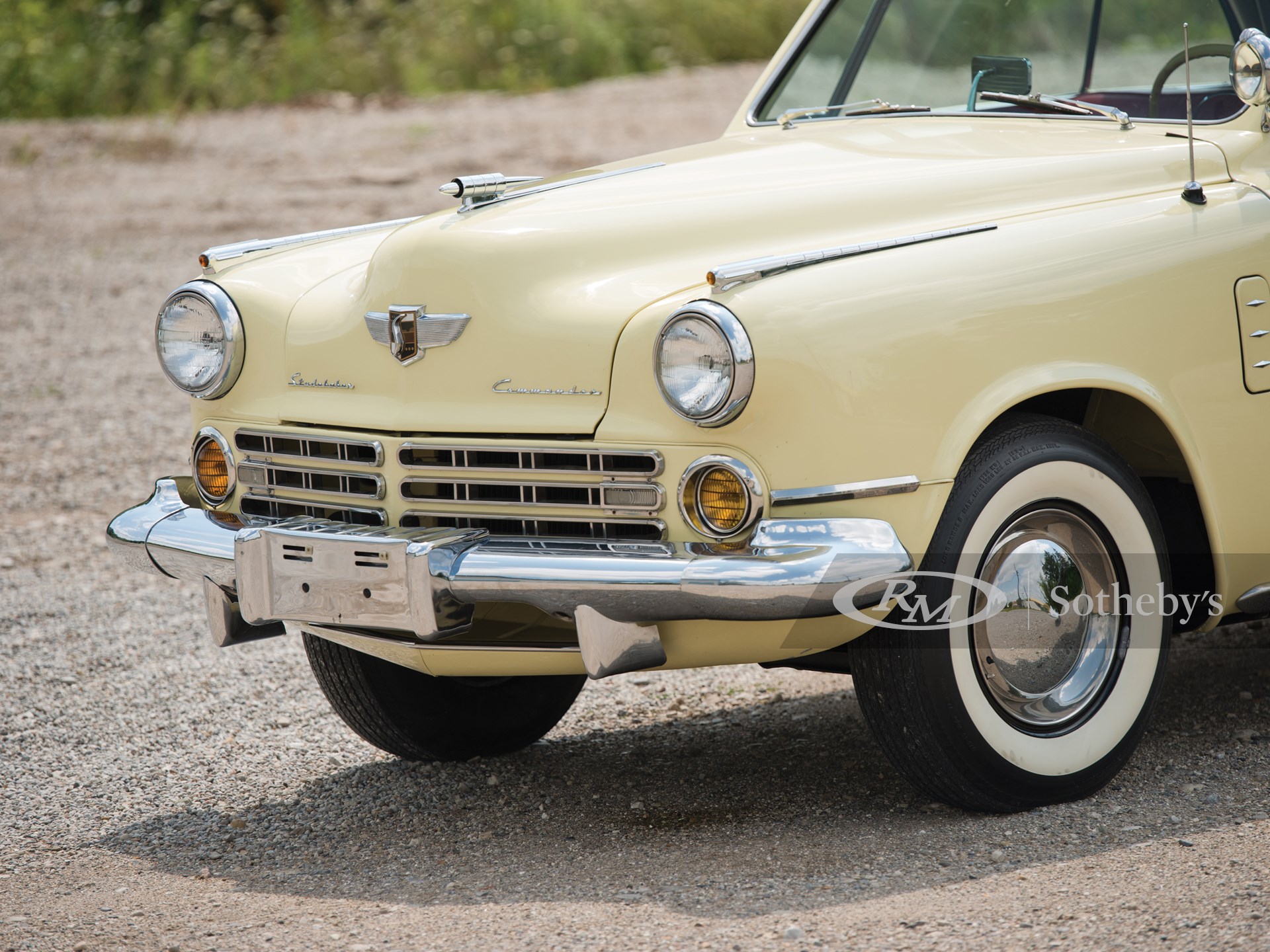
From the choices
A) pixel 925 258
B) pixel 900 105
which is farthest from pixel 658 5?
pixel 925 258

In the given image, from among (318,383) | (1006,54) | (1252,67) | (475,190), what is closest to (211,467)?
(318,383)

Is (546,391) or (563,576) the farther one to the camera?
(546,391)

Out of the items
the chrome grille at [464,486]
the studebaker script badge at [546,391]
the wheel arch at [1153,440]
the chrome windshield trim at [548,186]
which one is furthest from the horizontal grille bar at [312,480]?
the wheel arch at [1153,440]

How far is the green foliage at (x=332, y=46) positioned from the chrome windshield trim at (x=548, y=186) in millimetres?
14637

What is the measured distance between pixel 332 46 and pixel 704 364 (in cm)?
1673

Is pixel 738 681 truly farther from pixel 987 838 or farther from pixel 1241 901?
pixel 1241 901

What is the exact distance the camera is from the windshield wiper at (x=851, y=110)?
171 inches

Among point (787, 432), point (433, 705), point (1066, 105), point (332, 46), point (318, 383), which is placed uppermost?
point (332, 46)

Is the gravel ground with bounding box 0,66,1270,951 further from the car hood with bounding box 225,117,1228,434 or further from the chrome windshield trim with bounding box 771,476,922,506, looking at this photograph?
the car hood with bounding box 225,117,1228,434

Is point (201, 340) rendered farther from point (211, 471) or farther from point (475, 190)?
point (475, 190)

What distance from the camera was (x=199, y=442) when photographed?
3.60m

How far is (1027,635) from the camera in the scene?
3230 mm

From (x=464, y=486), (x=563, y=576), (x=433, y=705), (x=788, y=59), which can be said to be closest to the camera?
(x=563, y=576)

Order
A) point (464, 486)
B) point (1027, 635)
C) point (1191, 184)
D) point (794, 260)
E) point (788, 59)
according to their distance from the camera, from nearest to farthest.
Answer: point (794, 260) → point (464, 486) → point (1027, 635) → point (1191, 184) → point (788, 59)
